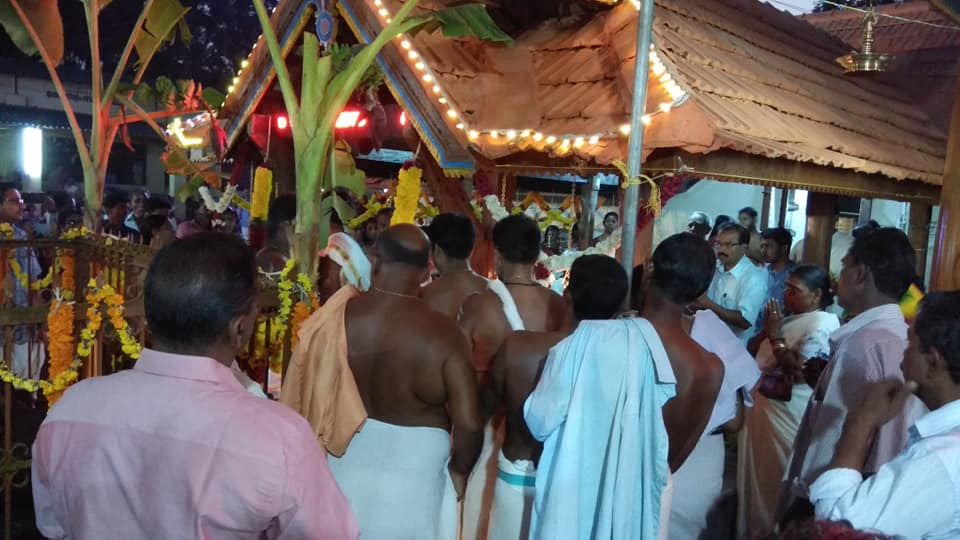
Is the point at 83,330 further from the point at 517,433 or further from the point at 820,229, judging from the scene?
the point at 820,229

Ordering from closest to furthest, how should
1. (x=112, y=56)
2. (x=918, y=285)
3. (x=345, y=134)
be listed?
(x=918, y=285)
(x=345, y=134)
(x=112, y=56)

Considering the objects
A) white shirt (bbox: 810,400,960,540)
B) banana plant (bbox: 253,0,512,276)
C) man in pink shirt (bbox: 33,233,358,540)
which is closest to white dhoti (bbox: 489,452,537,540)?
white shirt (bbox: 810,400,960,540)

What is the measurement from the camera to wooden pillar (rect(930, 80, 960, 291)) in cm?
565

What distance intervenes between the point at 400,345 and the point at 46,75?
21628 millimetres

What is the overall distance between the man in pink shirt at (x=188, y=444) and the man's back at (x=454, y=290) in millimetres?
3002

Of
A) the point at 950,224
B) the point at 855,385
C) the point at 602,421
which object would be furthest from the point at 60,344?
the point at 950,224

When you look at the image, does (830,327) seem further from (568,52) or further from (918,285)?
(568,52)

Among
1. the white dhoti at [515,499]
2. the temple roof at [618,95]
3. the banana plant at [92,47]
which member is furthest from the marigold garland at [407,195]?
the white dhoti at [515,499]

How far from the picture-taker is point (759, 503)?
5113mm

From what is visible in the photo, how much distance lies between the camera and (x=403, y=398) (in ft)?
11.9

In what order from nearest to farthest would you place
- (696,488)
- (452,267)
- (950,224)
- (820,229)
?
(696,488), (452,267), (950,224), (820,229)

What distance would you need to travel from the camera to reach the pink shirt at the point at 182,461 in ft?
5.72

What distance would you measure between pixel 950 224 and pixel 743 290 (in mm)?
1577

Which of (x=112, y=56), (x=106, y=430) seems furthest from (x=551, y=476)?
(x=112, y=56)
